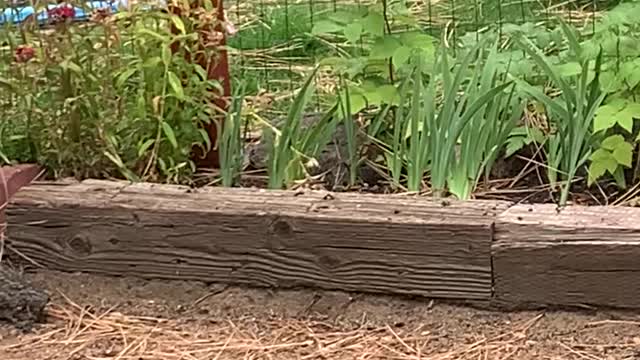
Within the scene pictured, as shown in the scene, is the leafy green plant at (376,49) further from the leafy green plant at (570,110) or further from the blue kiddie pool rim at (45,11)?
the blue kiddie pool rim at (45,11)

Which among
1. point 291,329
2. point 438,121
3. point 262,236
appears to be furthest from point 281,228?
point 438,121

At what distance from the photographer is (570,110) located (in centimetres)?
335

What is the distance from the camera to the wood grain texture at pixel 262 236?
124 inches

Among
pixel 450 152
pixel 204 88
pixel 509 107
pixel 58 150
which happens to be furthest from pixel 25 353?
pixel 509 107

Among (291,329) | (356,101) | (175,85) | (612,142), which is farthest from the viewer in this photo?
(356,101)

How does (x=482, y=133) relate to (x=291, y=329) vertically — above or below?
above

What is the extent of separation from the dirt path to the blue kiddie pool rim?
2.56 feet

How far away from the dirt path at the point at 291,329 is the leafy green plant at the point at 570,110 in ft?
1.32

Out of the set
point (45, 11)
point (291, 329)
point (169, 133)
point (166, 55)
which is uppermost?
point (45, 11)

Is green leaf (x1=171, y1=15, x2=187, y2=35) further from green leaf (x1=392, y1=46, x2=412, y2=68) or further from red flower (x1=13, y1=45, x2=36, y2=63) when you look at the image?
green leaf (x1=392, y1=46, x2=412, y2=68)

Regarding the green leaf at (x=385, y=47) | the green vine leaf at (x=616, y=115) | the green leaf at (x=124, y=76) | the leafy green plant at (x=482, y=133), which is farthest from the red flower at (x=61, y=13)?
the green vine leaf at (x=616, y=115)

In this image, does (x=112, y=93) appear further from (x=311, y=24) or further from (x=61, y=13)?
(x=311, y=24)

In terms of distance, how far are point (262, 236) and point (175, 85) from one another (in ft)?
1.71

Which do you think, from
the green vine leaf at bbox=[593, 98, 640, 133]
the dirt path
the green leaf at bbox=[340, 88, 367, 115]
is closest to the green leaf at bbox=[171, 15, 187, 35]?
the green leaf at bbox=[340, 88, 367, 115]
